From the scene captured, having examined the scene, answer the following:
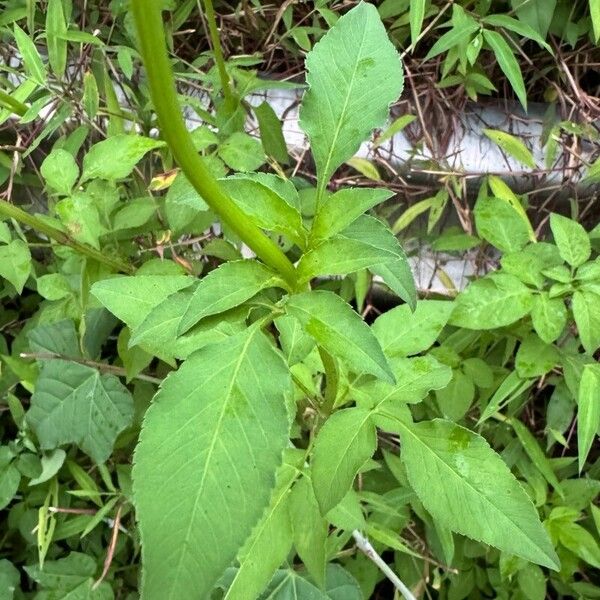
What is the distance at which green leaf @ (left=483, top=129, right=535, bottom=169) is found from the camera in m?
1.40

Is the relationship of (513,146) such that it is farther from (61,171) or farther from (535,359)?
(61,171)

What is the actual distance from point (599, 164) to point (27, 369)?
1217mm

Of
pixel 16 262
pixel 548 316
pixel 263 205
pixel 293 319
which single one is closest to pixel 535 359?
pixel 548 316

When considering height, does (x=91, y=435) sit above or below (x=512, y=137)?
below

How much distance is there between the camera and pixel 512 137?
56.1 inches

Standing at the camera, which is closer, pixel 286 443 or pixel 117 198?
pixel 286 443

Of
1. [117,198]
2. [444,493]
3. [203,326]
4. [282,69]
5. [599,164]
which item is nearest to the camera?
[203,326]

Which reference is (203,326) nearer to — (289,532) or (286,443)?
(286,443)

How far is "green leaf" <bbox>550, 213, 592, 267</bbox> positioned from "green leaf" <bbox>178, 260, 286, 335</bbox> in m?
0.67

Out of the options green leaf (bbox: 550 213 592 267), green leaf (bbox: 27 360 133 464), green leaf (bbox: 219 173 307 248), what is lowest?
green leaf (bbox: 27 360 133 464)

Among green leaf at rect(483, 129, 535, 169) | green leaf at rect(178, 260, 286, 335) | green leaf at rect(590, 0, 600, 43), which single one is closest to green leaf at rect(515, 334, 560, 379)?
green leaf at rect(483, 129, 535, 169)

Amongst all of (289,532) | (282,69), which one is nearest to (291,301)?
(289,532)

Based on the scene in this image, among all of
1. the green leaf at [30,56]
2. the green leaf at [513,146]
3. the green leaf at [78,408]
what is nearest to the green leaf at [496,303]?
the green leaf at [513,146]

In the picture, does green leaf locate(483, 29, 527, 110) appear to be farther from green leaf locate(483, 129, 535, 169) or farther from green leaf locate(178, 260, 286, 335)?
green leaf locate(178, 260, 286, 335)
